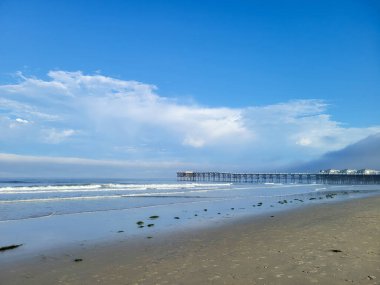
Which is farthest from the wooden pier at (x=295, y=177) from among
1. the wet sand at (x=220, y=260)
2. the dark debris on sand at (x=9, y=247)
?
the dark debris on sand at (x=9, y=247)

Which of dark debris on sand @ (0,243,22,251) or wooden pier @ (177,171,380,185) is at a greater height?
wooden pier @ (177,171,380,185)

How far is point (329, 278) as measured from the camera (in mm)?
5891

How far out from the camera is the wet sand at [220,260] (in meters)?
6.19

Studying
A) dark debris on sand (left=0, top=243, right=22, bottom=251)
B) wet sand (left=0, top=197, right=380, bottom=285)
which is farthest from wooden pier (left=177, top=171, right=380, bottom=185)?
dark debris on sand (left=0, top=243, right=22, bottom=251)

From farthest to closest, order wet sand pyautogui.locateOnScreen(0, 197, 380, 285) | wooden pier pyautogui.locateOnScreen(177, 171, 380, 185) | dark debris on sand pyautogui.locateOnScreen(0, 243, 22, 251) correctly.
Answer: wooden pier pyautogui.locateOnScreen(177, 171, 380, 185) < dark debris on sand pyautogui.locateOnScreen(0, 243, 22, 251) < wet sand pyautogui.locateOnScreen(0, 197, 380, 285)

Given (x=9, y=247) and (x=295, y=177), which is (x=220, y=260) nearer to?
(x=9, y=247)

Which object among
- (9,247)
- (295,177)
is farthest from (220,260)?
(295,177)

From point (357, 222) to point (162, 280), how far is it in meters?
9.51

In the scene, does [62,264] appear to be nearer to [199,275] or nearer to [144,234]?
[199,275]

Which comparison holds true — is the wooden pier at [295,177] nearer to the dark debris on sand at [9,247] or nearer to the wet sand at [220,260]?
Result: the wet sand at [220,260]

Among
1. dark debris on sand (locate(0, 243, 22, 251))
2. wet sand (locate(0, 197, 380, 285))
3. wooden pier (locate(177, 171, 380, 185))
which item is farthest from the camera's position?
wooden pier (locate(177, 171, 380, 185))

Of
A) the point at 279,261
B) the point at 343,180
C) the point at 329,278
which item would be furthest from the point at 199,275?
the point at 343,180

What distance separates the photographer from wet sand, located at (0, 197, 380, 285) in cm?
619

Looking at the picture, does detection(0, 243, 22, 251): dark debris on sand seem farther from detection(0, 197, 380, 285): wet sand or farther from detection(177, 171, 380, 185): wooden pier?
detection(177, 171, 380, 185): wooden pier
